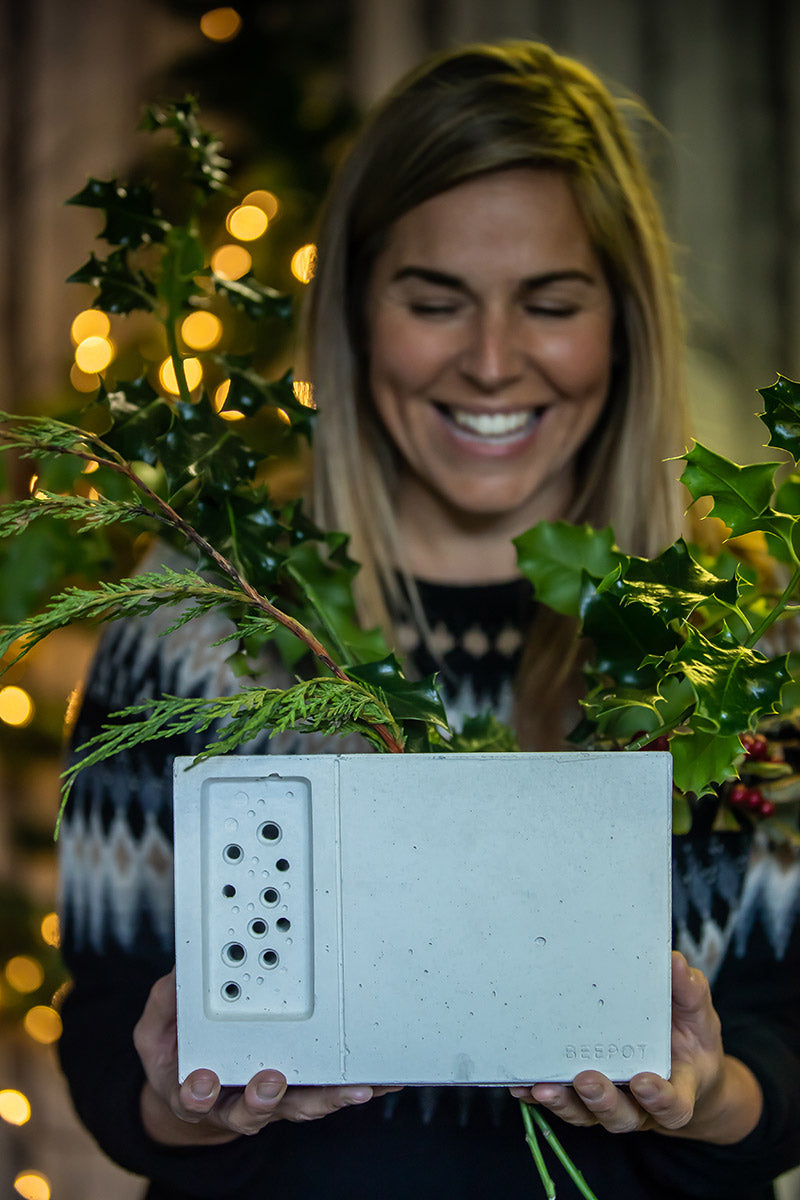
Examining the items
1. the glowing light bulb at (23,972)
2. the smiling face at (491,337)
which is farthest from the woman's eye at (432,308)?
the glowing light bulb at (23,972)

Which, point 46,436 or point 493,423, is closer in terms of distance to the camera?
point 46,436

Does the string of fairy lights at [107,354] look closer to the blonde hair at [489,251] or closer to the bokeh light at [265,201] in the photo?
the bokeh light at [265,201]

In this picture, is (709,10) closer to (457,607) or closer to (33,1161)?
(457,607)

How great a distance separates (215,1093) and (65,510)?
0.34 meters

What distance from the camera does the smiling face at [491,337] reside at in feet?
3.37

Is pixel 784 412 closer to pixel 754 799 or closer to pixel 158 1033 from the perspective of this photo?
pixel 754 799

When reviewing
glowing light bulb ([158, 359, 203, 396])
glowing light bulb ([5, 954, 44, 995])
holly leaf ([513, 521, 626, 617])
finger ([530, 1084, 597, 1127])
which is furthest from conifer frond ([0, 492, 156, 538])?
glowing light bulb ([5, 954, 44, 995])

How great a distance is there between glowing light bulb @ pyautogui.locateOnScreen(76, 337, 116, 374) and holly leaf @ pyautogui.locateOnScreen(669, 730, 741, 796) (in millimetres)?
1408

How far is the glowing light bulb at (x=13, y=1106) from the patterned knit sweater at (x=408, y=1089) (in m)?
1.20

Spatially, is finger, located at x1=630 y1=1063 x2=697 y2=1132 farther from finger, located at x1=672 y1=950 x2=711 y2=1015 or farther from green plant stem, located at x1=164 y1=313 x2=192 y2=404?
green plant stem, located at x1=164 y1=313 x2=192 y2=404

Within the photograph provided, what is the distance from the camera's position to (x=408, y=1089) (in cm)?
95

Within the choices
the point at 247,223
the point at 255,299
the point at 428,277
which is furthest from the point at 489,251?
the point at 247,223

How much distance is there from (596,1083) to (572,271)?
0.70 m

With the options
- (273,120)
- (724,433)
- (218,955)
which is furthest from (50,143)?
(218,955)
